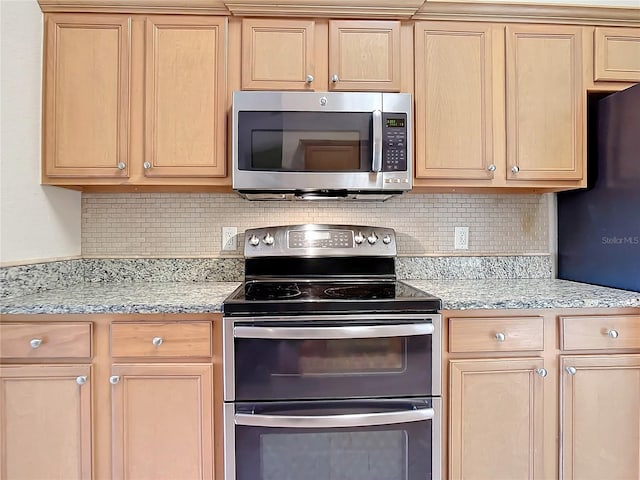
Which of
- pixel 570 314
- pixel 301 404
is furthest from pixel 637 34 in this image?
pixel 301 404

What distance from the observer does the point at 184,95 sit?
5.55 feet

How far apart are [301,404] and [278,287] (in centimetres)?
54

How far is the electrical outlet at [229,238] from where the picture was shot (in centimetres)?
200

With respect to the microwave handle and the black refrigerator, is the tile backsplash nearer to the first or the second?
the black refrigerator

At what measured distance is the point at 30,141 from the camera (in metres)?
1.63

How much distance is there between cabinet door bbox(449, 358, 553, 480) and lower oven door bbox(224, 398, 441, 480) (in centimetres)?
9

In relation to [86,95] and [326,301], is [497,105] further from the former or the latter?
[86,95]

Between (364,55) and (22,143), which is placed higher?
(364,55)

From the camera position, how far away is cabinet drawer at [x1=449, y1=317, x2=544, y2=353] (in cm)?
145

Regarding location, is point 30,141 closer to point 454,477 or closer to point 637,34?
point 454,477

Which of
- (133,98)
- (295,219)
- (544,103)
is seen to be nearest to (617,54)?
(544,103)

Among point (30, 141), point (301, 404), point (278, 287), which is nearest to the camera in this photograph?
point (301, 404)

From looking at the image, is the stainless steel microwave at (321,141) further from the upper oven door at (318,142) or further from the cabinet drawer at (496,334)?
the cabinet drawer at (496,334)

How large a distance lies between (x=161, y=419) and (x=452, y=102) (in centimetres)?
170
